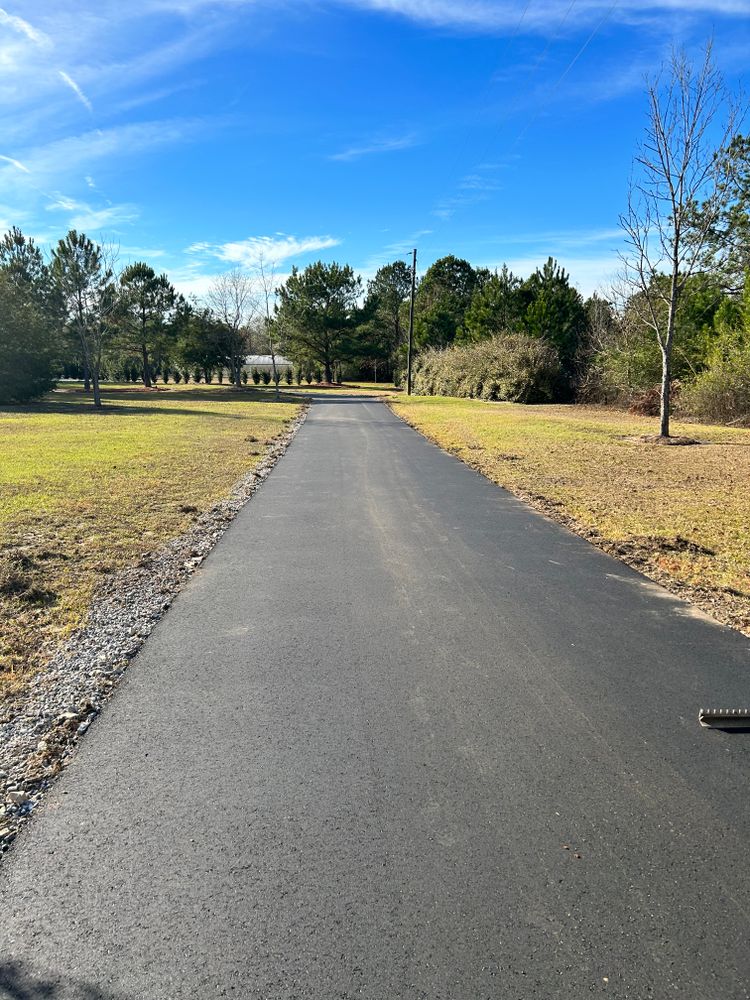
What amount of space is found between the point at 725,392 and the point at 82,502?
842 inches

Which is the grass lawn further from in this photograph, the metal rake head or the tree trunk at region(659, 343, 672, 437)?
the metal rake head

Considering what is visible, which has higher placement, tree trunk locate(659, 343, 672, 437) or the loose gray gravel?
tree trunk locate(659, 343, 672, 437)

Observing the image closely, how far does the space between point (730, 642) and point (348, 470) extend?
822cm

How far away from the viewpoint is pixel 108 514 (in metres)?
7.74

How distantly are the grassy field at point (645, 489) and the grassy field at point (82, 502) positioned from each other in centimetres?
495

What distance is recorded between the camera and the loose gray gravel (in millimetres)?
2682

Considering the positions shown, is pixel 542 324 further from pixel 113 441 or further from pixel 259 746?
pixel 259 746

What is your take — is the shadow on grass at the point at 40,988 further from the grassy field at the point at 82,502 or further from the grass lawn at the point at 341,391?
the grass lawn at the point at 341,391

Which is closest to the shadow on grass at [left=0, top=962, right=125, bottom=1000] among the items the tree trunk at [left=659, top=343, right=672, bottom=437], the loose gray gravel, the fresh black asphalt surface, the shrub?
the fresh black asphalt surface

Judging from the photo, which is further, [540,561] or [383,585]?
[540,561]

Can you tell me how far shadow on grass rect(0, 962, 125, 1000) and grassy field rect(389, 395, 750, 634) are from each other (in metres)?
4.43

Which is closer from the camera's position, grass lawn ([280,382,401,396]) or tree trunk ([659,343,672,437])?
tree trunk ([659,343,672,437])

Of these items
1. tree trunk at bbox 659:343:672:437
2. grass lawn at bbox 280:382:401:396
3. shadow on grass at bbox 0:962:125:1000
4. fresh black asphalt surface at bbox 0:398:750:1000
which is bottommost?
shadow on grass at bbox 0:962:125:1000

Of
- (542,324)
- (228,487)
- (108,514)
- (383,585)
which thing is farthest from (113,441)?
(542,324)
